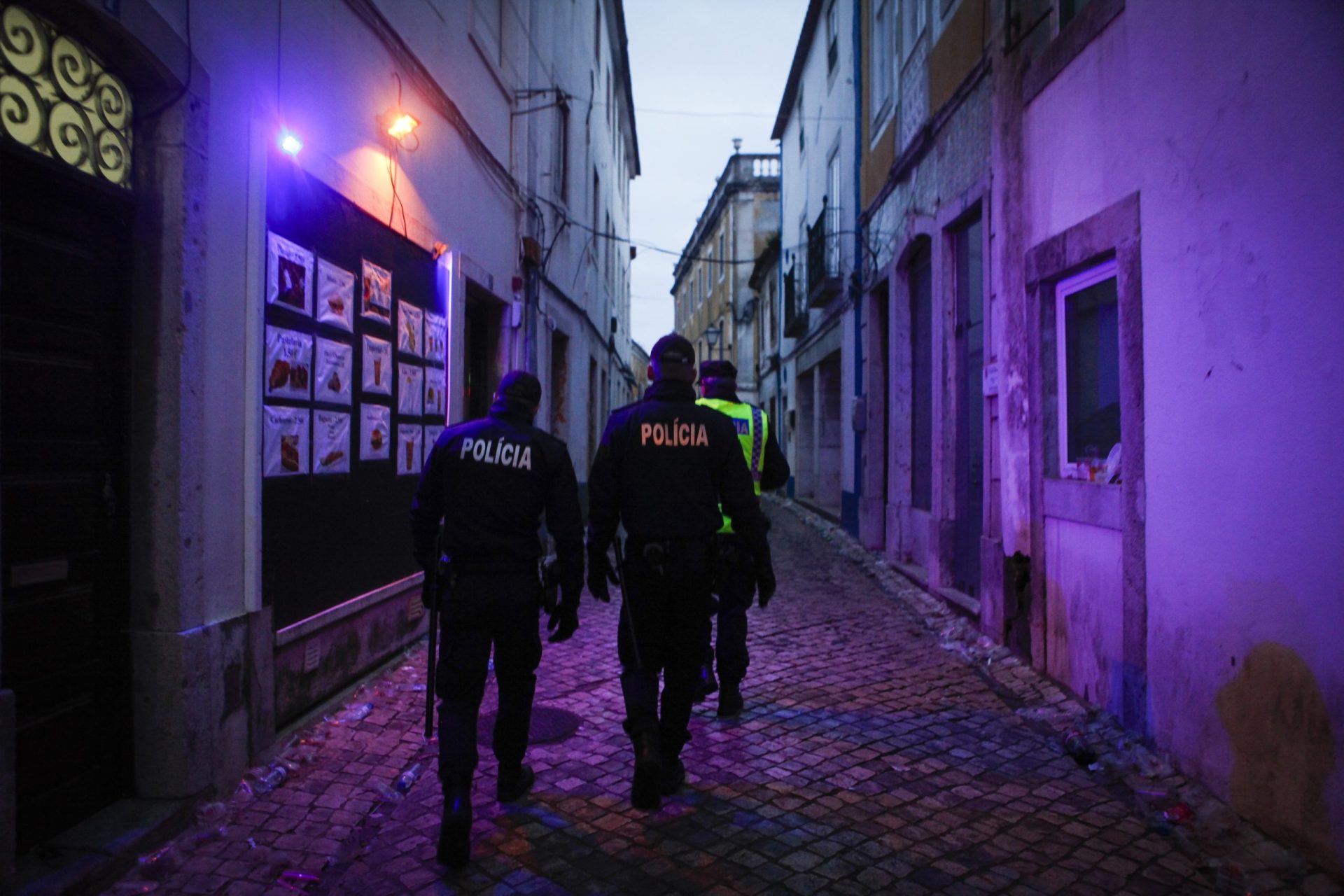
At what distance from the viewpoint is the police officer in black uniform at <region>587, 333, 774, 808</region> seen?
12.6ft

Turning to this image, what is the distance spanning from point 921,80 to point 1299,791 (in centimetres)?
820

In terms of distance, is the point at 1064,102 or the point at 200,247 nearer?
the point at 200,247

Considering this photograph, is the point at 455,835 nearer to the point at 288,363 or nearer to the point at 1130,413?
the point at 288,363

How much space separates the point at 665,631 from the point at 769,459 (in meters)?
1.74

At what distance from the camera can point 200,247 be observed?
12.4 feet

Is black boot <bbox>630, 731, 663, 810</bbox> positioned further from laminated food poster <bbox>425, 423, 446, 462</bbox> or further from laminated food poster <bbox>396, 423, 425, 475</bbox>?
laminated food poster <bbox>425, 423, 446, 462</bbox>

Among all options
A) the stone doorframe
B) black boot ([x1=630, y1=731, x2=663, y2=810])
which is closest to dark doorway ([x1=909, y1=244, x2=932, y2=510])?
the stone doorframe

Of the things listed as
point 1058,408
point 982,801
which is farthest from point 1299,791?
point 1058,408

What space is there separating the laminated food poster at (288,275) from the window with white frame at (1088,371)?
4508mm

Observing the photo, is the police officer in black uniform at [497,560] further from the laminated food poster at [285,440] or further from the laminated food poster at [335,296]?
the laminated food poster at [335,296]

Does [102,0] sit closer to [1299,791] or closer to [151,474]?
[151,474]

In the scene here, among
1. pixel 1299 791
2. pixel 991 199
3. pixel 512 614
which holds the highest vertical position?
pixel 991 199

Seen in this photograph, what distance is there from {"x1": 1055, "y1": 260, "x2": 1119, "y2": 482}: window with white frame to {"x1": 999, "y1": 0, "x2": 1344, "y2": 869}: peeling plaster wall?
85 centimetres

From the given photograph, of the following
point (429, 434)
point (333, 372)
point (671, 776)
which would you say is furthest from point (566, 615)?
point (429, 434)
